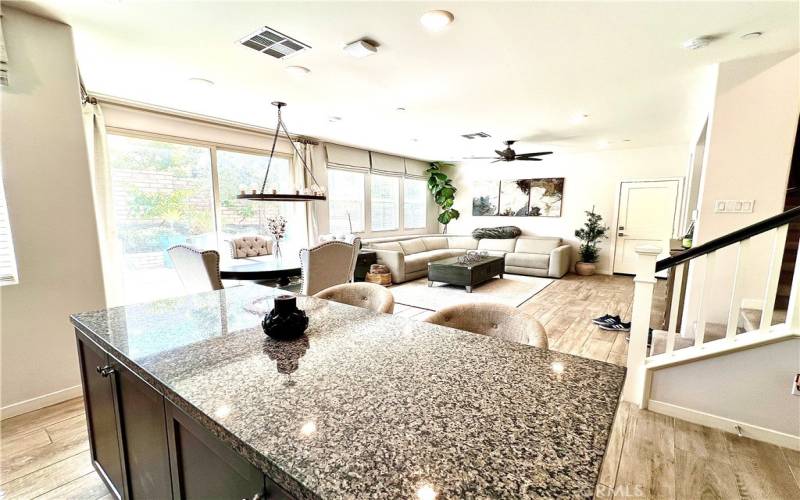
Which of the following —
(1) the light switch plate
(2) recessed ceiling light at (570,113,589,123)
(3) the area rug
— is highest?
(2) recessed ceiling light at (570,113,589,123)

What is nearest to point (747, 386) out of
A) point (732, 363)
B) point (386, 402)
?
point (732, 363)

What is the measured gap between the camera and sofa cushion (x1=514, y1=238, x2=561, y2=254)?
271 inches

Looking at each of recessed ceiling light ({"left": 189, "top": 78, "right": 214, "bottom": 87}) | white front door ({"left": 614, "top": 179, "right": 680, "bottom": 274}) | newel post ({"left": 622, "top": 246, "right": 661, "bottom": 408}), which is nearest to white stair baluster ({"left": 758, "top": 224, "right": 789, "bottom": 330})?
newel post ({"left": 622, "top": 246, "right": 661, "bottom": 408})

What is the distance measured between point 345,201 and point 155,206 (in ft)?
10.2

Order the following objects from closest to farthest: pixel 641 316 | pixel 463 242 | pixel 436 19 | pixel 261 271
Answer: pixel 436 19 → pixel 641 316 → pixel 261 271 → pixel 463 242

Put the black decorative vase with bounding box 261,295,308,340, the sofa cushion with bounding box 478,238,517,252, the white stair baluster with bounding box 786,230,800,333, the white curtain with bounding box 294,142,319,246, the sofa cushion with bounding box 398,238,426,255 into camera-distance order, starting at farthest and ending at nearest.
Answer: the sofa cushion with bounding box 478,238,517,252 < the sofa cushion with bounding box 398,238,426,255 < the white curtain with bounding box 294,142,319,246 < the white stair baluster with bounding box 786,230,800,333 < the black decorative vase with bounding box 261,295,308,340

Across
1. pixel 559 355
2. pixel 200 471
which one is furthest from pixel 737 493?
pixel 200 471

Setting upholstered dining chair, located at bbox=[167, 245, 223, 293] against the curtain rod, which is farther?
the curtain rod

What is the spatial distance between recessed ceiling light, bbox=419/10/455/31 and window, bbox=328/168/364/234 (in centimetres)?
414

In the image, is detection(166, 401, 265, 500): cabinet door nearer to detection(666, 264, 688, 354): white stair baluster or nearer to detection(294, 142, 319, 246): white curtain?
detection(666, 264, 688, 354): white stair baluster

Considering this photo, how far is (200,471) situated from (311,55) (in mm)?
2680

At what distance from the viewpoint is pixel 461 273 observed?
5262mm

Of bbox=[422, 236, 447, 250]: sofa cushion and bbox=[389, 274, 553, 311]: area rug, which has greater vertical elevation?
Answer: bbox=[422, 236, 447, 250]: sofa cushion

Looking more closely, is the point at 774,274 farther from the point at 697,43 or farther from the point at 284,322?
the point at 284,322
